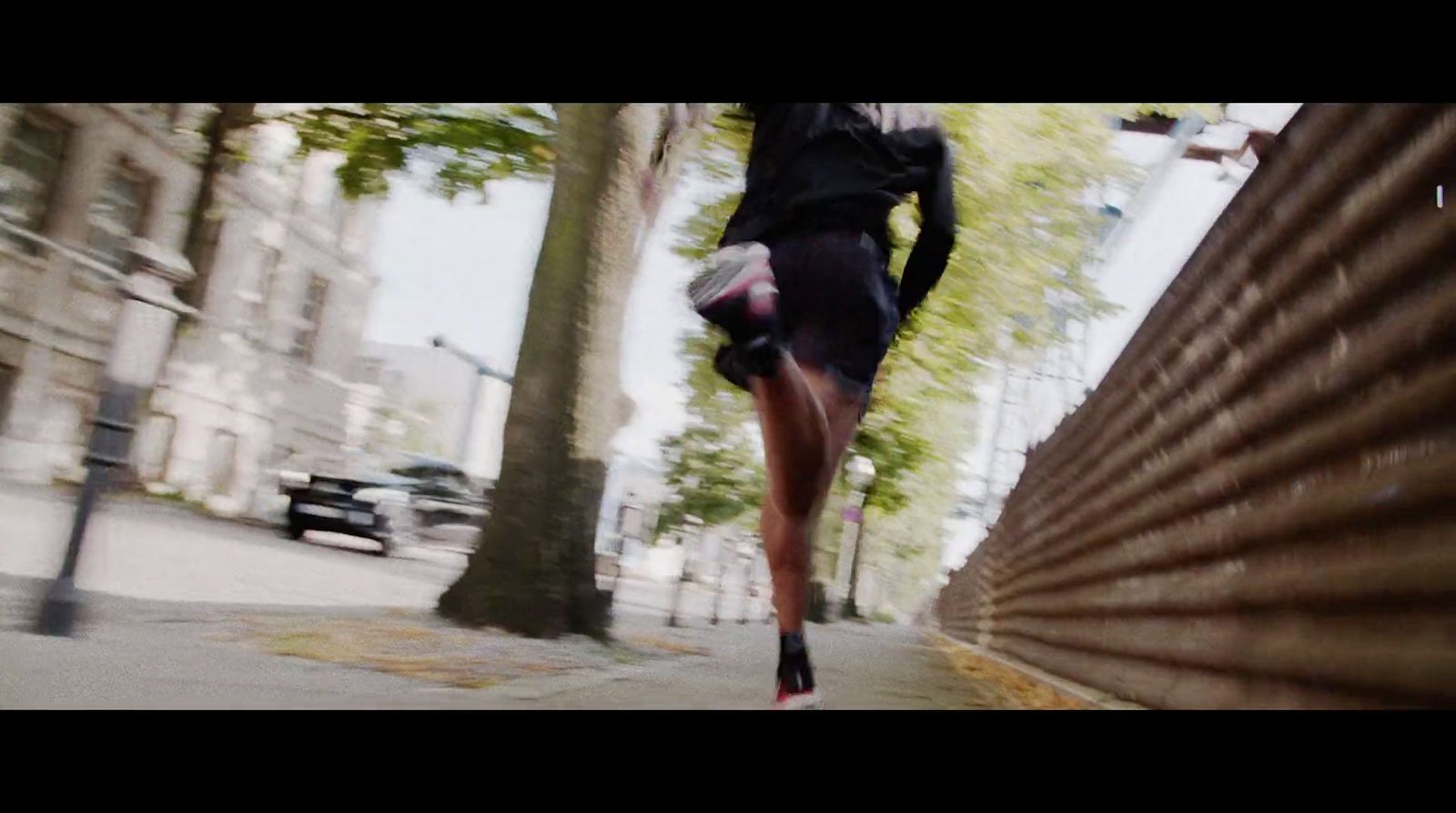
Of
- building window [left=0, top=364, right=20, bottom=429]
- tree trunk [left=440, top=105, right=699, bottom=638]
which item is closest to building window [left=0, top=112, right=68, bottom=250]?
building window [left=0, top=364, right=20, bottom=429]

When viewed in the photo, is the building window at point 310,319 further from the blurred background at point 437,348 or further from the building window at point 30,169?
the building window at point 30,169

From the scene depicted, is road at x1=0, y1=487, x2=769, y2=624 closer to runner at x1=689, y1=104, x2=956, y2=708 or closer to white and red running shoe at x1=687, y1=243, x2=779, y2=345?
runner at x1=689, y1=104, x2=956, y2=708

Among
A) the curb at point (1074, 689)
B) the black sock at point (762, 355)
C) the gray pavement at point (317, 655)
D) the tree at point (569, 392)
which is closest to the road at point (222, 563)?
the gray pavement at point (317, 655)

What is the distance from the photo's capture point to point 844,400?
1696 millimetres

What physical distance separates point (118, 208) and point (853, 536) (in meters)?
10.7

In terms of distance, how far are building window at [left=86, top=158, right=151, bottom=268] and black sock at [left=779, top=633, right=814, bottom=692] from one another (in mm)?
11401

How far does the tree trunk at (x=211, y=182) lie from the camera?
7207mm

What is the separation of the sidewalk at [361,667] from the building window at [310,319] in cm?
1132

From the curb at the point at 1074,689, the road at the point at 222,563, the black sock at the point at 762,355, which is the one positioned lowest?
the road at the point at 222,563

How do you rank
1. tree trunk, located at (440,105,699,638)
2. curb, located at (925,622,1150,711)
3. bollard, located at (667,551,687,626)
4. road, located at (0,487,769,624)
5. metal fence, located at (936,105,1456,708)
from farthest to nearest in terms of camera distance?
bollard, located at (667,551,687,626)
tree trunk, located at (440,105,699,638)
road, located at (0,487,769,624)
curb, located at (925,622,1150,711)
metal fence, located at (936,105,1456,708)

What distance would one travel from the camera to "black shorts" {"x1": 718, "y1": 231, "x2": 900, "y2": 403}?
167cm
